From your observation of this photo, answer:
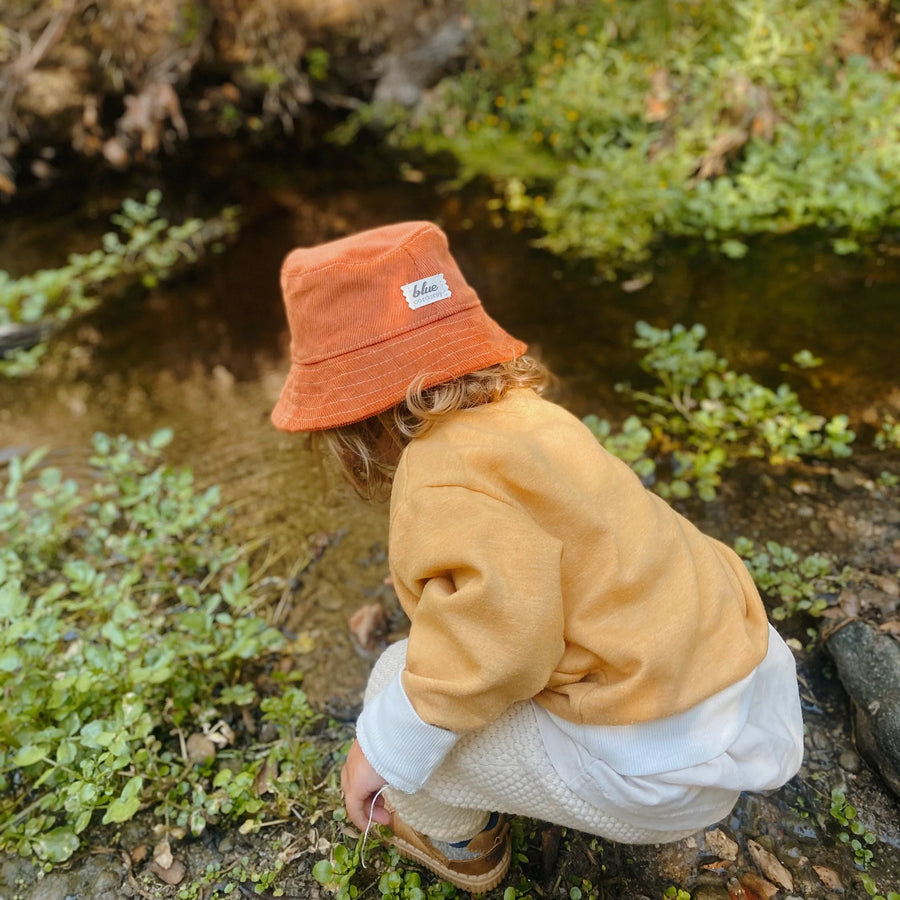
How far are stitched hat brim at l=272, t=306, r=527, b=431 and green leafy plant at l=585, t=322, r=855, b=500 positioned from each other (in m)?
1.22

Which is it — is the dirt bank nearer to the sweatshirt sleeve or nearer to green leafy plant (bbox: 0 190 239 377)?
green leafy plant (bbox: 0 190 239 377)

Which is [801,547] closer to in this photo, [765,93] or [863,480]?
[863,480]

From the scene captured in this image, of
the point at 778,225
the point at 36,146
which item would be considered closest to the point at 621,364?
the point at 778,225

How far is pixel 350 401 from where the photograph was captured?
4.19ft

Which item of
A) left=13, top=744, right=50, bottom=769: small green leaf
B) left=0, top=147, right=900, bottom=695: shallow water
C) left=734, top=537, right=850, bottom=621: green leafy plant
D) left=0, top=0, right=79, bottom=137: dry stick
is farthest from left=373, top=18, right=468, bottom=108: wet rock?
left=13, top=744, right=50, bottom=769: small green leaf

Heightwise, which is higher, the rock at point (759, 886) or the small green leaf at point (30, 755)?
the small green leaf at point (30, 755)

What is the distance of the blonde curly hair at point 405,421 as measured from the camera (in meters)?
1.27

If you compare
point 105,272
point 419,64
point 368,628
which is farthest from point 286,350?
point 419,64

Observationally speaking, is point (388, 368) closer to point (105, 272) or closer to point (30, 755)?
point (30, 755)

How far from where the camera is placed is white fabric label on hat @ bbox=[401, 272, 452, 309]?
1284 mm

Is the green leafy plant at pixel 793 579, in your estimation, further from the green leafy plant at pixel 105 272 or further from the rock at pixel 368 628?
the green leafy plant at pixel 105 272

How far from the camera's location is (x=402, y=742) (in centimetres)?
117

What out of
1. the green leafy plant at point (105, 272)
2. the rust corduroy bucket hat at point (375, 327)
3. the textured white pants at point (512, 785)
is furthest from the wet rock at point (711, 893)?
the green leafy plant at point (105, 272)

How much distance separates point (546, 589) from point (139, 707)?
1149 millimetres
